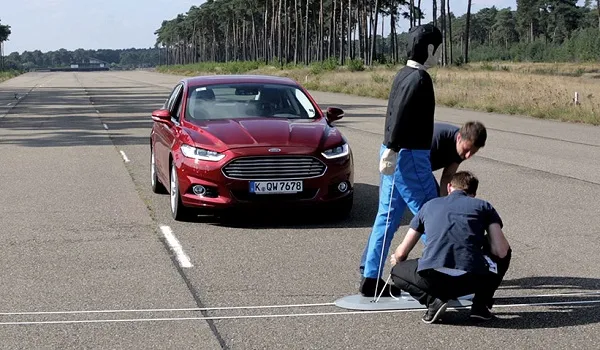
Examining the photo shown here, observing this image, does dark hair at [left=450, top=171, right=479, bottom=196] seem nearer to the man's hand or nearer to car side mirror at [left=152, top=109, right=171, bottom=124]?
the man's hand

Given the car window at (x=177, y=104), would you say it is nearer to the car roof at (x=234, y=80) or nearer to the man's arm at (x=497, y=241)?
the car roof at (x=234, y=80)

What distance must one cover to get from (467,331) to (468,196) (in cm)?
87

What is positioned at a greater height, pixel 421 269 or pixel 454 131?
pixel 454 131

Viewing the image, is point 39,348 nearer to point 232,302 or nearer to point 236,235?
point 232,302

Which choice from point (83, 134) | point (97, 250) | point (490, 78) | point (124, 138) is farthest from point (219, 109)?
point (490, 78)

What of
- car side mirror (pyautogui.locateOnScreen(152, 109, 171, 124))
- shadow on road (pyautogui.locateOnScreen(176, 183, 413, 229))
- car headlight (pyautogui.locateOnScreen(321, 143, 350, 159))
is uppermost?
car side mirror (pyautogui.locateOnScreen(152, 109, 171, 124))

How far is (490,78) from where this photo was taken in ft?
165

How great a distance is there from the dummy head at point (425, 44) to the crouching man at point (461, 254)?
0.89 meters

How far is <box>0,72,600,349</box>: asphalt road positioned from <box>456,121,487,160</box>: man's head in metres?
1.09

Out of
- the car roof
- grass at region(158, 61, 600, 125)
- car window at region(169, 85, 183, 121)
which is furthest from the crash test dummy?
grass at region(158, 61, 600, 125)

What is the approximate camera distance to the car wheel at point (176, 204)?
10.7 metres

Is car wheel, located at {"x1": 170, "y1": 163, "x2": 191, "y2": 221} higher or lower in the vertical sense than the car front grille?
lower

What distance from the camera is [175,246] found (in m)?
9.42

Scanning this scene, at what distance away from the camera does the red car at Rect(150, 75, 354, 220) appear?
34.0ft
